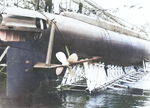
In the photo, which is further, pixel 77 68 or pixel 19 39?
pixel 77 68

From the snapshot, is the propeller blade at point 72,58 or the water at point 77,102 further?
the water at point 77,102

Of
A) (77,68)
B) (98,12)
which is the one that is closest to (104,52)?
(77,68)

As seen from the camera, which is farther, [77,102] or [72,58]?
[77,102]

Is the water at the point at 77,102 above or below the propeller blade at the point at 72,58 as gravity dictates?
below

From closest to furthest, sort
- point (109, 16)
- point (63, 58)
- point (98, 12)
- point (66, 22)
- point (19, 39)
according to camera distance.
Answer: point (63, 58), point (19, 39), point (66, 22), point (98, 12), point (109, 16)

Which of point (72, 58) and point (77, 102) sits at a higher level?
point (72, 58)

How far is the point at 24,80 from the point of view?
616 cm

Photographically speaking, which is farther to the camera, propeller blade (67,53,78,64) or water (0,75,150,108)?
water (0,75,150,108)

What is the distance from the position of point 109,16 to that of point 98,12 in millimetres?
2746

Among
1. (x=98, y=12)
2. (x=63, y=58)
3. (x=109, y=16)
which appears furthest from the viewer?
(x=109, y=16)

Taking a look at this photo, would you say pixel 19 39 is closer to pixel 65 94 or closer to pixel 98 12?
pixel 65 94

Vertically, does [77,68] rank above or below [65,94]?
above

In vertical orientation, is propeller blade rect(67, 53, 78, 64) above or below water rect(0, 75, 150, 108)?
above

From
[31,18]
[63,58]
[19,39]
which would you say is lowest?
[63,58]
